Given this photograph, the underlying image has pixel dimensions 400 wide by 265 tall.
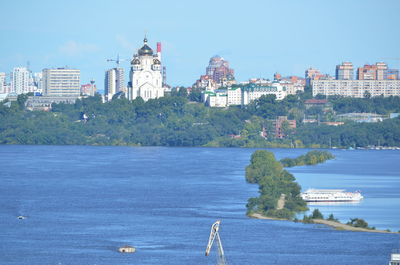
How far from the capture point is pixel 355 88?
5369 inches

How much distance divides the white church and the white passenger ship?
7144 cm

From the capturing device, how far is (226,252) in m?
33.0

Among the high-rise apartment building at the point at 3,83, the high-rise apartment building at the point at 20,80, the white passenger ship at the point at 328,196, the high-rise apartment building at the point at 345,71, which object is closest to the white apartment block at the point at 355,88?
the high-rise apartment building at the point at 345,71

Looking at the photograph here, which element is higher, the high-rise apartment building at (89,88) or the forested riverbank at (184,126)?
the high-rise apartment building at (89,88)

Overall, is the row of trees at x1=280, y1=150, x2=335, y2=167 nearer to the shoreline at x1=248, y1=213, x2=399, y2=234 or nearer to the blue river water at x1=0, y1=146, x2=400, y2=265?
the blue river water at x1=0, y1=146, x2=400, y2=265

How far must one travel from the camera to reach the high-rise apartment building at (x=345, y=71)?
150 metres

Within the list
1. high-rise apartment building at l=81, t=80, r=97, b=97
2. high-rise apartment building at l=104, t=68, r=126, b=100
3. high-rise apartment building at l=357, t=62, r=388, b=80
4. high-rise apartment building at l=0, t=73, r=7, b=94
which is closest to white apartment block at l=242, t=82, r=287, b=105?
high-rise apartment building at l=357, t=62, r=388, b=80

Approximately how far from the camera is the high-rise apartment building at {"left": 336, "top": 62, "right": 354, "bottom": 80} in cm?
15012

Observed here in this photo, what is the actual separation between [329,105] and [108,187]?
71104 millimetres

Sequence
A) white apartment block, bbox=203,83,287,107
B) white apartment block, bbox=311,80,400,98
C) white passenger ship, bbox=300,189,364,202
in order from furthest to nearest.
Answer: white apartment block, bbox=311,80,400,98 → white apartment block, bbox=203,83,287,107 → white passenger ship, bbox=300,189,364,202

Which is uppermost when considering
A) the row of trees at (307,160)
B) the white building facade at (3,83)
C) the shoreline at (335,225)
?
the white building facade at (3,83)

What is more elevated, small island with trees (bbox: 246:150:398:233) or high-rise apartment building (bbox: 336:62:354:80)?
high-rise apartment building (bbox: 336:62:354:80)

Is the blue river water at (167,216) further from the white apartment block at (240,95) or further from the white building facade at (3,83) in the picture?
the white building facade at (3,83)

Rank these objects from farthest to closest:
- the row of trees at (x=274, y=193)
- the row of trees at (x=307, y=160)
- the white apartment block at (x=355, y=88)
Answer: the white apartment block at (x=355, y=88), the row of trees at (x=307, y=160), the row of trees at (x=274, y=193)
